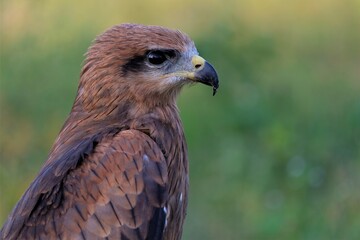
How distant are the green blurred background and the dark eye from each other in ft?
7.72

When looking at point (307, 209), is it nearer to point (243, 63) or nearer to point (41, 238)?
point (243, 63)

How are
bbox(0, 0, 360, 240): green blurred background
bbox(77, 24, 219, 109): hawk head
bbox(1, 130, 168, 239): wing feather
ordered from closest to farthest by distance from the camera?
bbox(1, 130, 168, 239): wing feather → bbox(77, 24, 219, 109): hawk head → bbox(0, 0, 360, 240): green blurred background

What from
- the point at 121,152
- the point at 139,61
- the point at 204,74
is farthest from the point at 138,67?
the point at 121,152

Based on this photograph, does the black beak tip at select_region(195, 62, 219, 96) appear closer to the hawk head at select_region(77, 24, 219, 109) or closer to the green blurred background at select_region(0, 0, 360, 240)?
the hawk head at select_region(77, 24, 219, 109)

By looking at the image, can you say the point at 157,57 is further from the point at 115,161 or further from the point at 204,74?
the point at 115,161

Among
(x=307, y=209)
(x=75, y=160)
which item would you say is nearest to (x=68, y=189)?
(x=75, y=160)

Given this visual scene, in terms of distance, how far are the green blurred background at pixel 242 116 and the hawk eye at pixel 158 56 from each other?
2346mm

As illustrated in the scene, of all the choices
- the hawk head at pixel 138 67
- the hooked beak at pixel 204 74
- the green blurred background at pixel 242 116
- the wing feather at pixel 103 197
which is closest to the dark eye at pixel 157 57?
the hawk head at pixel 138 67

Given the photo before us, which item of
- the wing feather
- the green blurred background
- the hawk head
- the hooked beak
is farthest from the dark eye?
the green blurred background

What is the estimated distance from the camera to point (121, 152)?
6.86m

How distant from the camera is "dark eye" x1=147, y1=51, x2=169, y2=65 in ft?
24.0

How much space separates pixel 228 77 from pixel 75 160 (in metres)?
4.67

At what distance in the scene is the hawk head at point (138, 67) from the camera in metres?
7.27

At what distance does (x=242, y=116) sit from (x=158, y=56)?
13.1 ft
